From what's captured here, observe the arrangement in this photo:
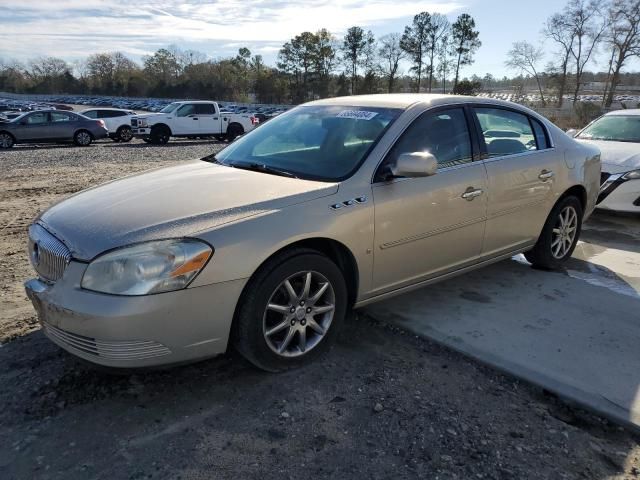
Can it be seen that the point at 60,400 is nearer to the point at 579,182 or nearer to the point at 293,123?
the point at 293,123

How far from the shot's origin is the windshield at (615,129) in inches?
307

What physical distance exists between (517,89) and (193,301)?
63.0 m

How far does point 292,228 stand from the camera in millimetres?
2855

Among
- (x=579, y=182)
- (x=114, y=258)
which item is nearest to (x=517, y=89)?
(x=579, y=182)

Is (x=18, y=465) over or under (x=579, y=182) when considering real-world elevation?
under

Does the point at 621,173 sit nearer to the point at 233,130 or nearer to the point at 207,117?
the point at 207,117

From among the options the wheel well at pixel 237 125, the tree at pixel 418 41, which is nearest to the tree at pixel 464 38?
the tree at pixel 418 41

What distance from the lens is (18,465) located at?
229 centimetres

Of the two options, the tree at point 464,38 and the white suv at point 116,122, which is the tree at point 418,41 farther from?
the white suv at point 116,122

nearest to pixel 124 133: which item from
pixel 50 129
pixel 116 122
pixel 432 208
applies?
pixel 116 122

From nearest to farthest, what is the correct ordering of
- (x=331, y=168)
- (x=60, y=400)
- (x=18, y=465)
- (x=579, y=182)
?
(x=18, y=465)
(x=60, y=400)
(x=331, y=168)
(x=579, y=182)

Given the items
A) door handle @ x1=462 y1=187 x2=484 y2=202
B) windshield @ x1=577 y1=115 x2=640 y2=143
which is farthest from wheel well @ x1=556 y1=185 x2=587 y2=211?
windshield @ x1=577 y1=115 x2=640 y2=143

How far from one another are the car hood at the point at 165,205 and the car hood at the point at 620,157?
5.21 m

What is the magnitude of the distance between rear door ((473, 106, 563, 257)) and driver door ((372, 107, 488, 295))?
0.16 meters
